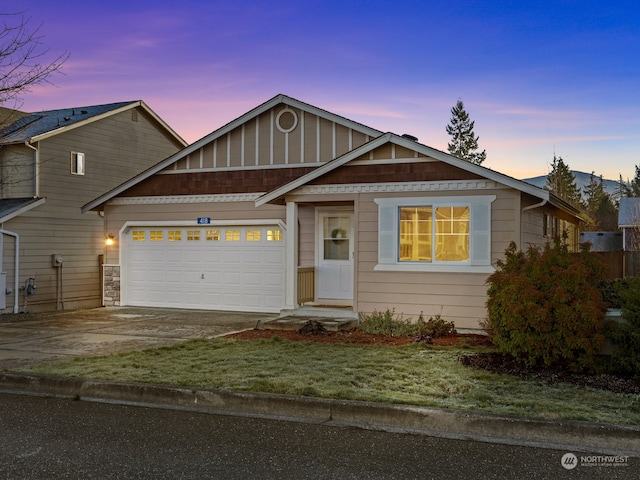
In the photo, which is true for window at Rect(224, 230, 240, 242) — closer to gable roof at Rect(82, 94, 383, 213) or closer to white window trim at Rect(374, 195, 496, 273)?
gable roof at Rect(82, 94, 383, 213)

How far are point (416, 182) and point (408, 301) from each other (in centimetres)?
249

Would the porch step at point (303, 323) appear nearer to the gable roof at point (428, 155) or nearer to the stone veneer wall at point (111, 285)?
the gable roof at point (428, 155)

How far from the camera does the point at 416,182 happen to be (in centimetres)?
1264

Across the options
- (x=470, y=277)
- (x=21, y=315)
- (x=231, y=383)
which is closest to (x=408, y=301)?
(x=470, y=277)

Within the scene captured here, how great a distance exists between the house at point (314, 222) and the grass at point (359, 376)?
2.78 meters

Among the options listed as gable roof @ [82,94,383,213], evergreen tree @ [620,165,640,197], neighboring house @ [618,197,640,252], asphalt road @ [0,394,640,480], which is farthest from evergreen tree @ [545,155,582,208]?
asphalt road @ [0,394,640,480]

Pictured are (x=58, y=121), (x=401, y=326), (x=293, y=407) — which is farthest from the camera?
(x=58, y=121)

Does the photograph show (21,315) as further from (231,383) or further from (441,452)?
(441,452)

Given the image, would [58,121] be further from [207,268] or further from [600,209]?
[600,209]

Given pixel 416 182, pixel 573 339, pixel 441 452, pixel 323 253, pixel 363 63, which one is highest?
pixel 363 63

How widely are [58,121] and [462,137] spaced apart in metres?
39.6

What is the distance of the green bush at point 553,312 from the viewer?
778 cm

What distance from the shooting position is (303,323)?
12336 millimetres

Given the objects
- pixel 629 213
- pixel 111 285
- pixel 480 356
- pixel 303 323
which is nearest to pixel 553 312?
pixel 480 356
